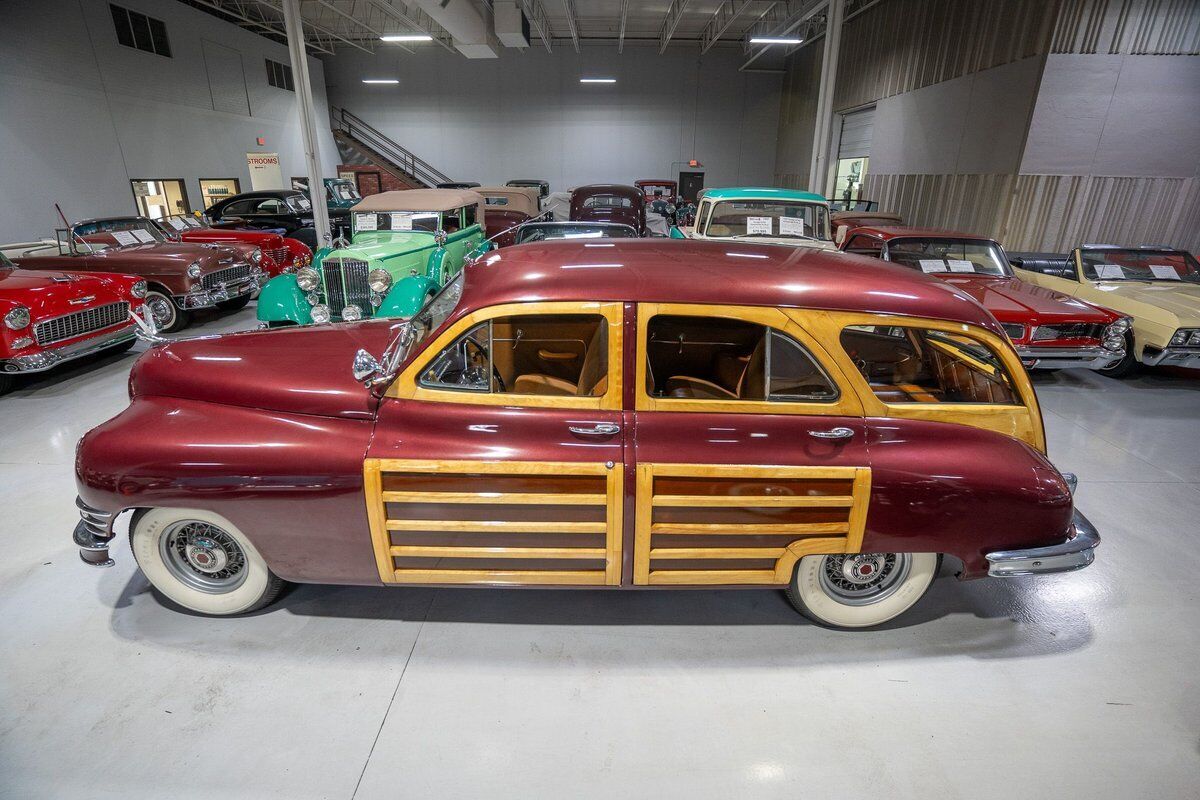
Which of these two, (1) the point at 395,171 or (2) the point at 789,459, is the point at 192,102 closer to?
(1) the point at 395,171

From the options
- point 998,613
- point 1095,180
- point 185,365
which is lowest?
point 998,613

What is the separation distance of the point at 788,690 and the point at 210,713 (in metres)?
2.28

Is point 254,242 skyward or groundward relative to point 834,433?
skyward

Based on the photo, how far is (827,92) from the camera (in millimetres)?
9492

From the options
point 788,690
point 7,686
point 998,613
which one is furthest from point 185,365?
point 998,613

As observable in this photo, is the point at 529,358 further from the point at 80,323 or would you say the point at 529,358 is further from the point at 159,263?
the point at 159,263

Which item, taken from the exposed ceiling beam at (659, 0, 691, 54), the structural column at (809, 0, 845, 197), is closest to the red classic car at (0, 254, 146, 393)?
the structural column at (809, 0, 845, 197)

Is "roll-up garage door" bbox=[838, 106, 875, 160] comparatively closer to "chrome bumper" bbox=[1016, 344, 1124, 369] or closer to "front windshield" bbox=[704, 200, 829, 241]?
"front windshield" bbox=[704, 200, 829, 241]

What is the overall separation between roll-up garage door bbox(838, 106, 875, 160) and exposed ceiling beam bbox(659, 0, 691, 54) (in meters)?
6.08

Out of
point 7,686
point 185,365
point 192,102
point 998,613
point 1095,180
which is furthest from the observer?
point 192,102

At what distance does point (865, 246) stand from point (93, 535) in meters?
7.54

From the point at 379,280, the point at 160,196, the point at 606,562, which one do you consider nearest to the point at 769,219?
the point at 379,280

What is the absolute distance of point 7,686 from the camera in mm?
2285

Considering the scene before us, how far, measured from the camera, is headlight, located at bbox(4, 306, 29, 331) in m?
4.92
